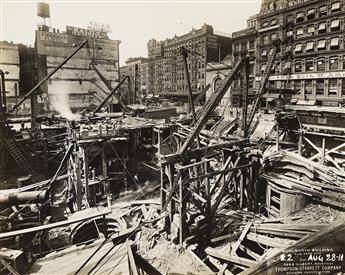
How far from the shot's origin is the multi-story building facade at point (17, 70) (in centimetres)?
3978

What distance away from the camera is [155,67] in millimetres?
69312

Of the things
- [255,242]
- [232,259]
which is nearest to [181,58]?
[255,242]

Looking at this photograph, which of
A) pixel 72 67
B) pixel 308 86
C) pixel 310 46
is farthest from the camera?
pixel 72 67

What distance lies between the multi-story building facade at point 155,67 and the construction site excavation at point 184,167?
776 inches

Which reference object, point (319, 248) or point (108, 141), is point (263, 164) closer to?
point (319, 248)

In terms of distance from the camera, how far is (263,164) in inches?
492

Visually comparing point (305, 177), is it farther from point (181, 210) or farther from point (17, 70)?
point (17, 70)

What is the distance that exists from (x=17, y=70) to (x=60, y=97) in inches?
351

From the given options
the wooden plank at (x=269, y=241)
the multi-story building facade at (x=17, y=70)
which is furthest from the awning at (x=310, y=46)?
the multi-story building facade at (x=17, y=70)

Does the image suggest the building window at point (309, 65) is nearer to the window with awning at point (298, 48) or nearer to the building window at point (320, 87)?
the building window at point (320, 87)

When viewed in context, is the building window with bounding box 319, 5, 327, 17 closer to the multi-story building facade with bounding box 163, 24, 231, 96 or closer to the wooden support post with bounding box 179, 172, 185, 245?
the multi-story building facade with bounding box 163, 24, 231, 96

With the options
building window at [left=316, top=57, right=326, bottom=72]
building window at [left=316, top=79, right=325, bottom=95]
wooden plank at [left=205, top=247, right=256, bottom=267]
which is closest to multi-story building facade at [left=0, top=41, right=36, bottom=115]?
wooden plank at [left=205, top=247, right=256, bottom=267]

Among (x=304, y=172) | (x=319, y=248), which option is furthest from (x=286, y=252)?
(x=304, y=172)

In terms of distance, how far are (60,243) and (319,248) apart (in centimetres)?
1241
